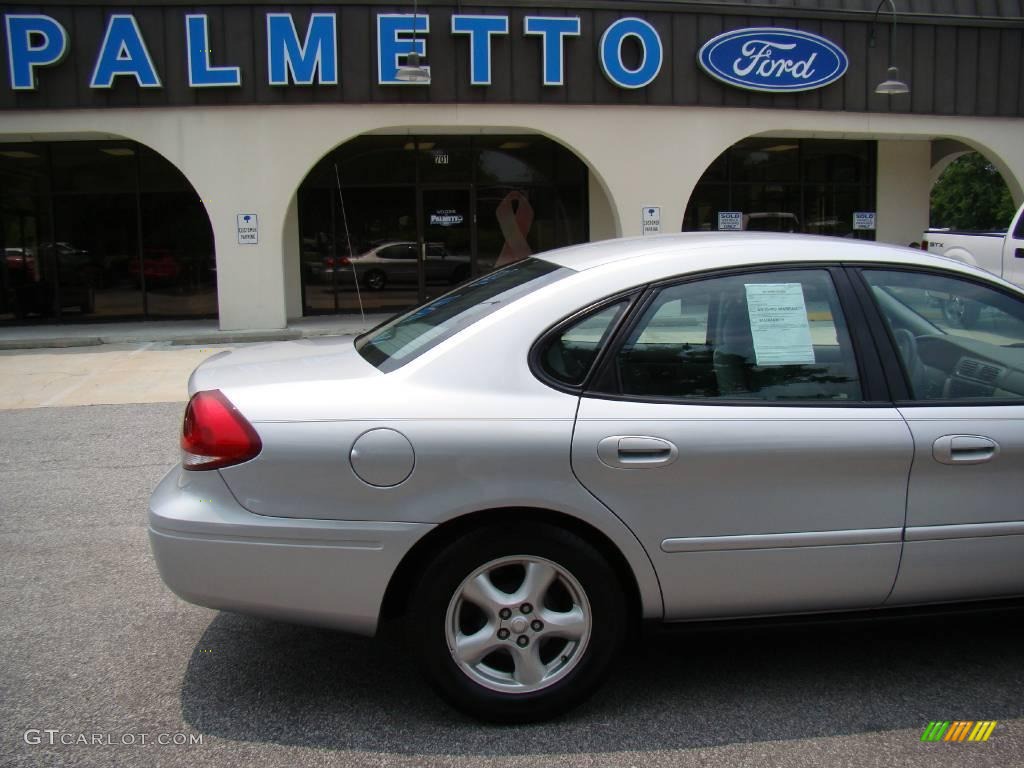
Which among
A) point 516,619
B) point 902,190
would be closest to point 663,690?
point 516,619

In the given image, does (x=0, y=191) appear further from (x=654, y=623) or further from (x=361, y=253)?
(x=654, y=623)

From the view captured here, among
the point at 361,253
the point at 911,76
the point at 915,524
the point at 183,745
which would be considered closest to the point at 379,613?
the point at 183,745

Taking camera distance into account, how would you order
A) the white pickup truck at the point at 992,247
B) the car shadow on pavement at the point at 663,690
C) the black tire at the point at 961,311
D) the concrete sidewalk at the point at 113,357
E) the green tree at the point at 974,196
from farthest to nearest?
1. the green tree at the point at 974,196
2. the white pickup truck at the point at 992,247
3. the concrete sidewalk at the point at 113,357
4. the black tire at the point at 961,311
5. the car shadow on pavement at the point at 663,690

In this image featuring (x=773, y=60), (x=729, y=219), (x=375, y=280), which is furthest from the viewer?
(x=729, y=219)

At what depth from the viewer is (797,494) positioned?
3162mm

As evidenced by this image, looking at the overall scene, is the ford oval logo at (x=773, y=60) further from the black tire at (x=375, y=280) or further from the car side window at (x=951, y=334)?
the car side window at (x=951, y=334)

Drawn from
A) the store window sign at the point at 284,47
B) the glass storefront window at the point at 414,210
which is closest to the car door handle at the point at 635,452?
the store window sign at the point at 284,47

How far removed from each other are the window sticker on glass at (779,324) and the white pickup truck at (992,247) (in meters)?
7.12

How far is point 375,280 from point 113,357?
560 centimetres

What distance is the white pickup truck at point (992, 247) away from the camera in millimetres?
10305

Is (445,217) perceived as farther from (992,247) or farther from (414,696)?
(414,696)

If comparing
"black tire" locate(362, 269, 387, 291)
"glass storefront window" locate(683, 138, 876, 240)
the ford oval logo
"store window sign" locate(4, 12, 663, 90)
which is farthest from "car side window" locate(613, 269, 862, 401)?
"glass storefront window" locate(683, 138, 876, 240)

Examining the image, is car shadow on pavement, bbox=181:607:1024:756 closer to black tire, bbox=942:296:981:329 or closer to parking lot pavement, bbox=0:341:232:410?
black tire, bbox=942:296:981:329

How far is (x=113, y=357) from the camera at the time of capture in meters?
12.7
